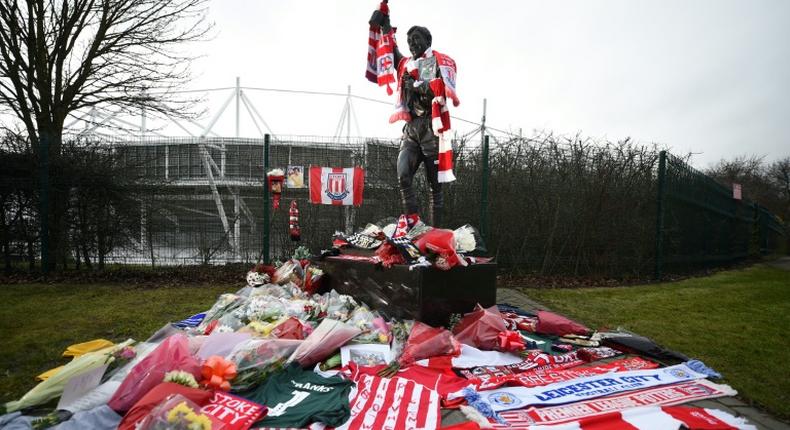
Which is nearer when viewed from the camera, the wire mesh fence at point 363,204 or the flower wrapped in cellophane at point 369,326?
the flower wrapped in cellophane at point 369,326

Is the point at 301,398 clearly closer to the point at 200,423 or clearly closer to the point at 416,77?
the point at 200,423

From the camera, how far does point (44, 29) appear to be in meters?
7.82

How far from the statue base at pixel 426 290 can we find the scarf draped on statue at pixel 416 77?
114cm

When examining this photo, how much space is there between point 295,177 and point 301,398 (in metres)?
5.97

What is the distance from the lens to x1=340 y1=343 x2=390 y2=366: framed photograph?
2.75m

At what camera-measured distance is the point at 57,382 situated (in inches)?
87.0

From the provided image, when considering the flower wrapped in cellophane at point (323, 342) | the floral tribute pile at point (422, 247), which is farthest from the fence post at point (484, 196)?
the flower wrapped in cellophane at point (323, 342)

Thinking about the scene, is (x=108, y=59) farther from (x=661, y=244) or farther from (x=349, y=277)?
(x=661, y=244)

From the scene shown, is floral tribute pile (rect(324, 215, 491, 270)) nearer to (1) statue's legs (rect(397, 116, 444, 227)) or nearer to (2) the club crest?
(1) statue's legs (rect(397, 116, 444, 227))

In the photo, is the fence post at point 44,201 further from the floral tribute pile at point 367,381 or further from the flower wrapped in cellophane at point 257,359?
the flower wrapped in cellophane at point 257,359

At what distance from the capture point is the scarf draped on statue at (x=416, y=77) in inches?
166

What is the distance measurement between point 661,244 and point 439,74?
692cm

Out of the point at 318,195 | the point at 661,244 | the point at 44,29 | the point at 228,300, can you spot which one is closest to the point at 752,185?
the point at 661,244

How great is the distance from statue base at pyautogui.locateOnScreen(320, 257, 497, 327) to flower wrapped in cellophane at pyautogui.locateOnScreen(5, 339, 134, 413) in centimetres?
222
